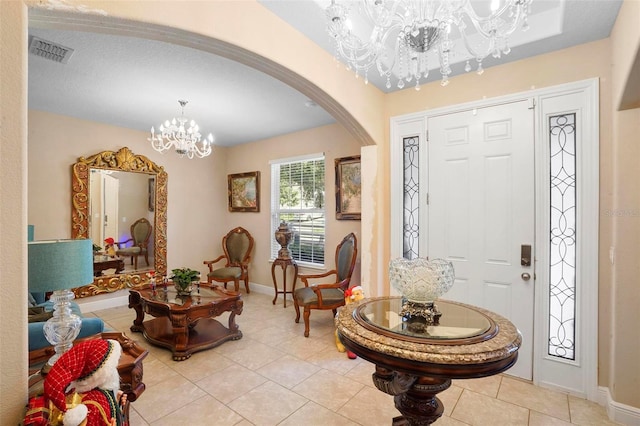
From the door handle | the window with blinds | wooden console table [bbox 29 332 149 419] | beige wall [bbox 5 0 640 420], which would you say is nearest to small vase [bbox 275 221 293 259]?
the window with blinds

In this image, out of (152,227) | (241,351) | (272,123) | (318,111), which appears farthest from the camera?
(152,227)

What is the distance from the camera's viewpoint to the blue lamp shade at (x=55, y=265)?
1.26 m

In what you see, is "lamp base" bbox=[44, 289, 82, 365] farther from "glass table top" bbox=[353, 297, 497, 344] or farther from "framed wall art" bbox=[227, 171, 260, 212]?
"framed wall art" bbox=[227, 171, 260, 212]

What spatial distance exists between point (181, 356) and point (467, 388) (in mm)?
2550

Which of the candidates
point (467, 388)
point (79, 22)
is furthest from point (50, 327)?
point (467, 388)

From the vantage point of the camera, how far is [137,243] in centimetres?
476

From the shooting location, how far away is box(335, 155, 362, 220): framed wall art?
4035 mm

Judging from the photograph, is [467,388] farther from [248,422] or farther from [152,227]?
[152,227]

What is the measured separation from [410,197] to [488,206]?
2.37 feet

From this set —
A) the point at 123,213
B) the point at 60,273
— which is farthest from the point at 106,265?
the point at 60,273

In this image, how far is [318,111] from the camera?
151 inches

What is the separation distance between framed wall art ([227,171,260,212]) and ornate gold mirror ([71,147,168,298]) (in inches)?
47.1

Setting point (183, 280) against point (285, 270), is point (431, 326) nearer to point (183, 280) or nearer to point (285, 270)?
point (183, 280)

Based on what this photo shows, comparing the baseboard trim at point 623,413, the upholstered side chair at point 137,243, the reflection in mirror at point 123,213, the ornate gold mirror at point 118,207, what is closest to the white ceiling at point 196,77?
the ornate gold mirror at point 118,207
